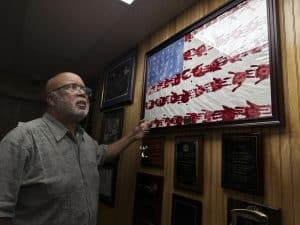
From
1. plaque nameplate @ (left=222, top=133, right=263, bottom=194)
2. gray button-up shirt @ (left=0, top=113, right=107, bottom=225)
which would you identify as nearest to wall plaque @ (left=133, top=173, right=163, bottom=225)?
gray button-up shirt @ (left=0, top=113, right=107, bottom=225)

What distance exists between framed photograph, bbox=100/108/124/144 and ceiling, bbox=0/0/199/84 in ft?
1.80

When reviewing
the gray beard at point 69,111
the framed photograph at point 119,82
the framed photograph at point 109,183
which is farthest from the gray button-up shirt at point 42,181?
the framed photograph at point 119,82

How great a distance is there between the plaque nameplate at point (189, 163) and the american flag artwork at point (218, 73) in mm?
104

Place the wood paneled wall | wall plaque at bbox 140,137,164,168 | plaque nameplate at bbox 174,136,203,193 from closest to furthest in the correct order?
the wood paneled wall
plaque nameplate at bbox 174,136,203,193
wall plaque at bbox 140,137,164,168

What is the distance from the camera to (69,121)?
135cm

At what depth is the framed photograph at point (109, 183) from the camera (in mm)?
1963

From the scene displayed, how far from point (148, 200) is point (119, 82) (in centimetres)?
107

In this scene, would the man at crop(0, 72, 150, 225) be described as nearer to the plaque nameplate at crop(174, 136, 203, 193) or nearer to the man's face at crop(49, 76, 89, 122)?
the man's face at crop(49, 76, 89, 122)

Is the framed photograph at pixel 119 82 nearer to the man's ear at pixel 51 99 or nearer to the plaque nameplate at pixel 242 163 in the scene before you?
the man's ear at pixel 51 99

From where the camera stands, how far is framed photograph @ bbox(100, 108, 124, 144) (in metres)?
2.05

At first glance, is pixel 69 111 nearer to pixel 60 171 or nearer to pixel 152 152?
pixel 60 171

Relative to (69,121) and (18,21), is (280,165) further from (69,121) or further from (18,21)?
(18,21)

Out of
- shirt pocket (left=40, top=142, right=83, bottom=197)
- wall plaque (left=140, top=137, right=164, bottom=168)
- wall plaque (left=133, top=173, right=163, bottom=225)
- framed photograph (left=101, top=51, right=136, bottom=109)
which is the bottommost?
wall plaque (left=133, top=173, right=163, bottom=225)

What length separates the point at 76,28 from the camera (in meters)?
1.86
